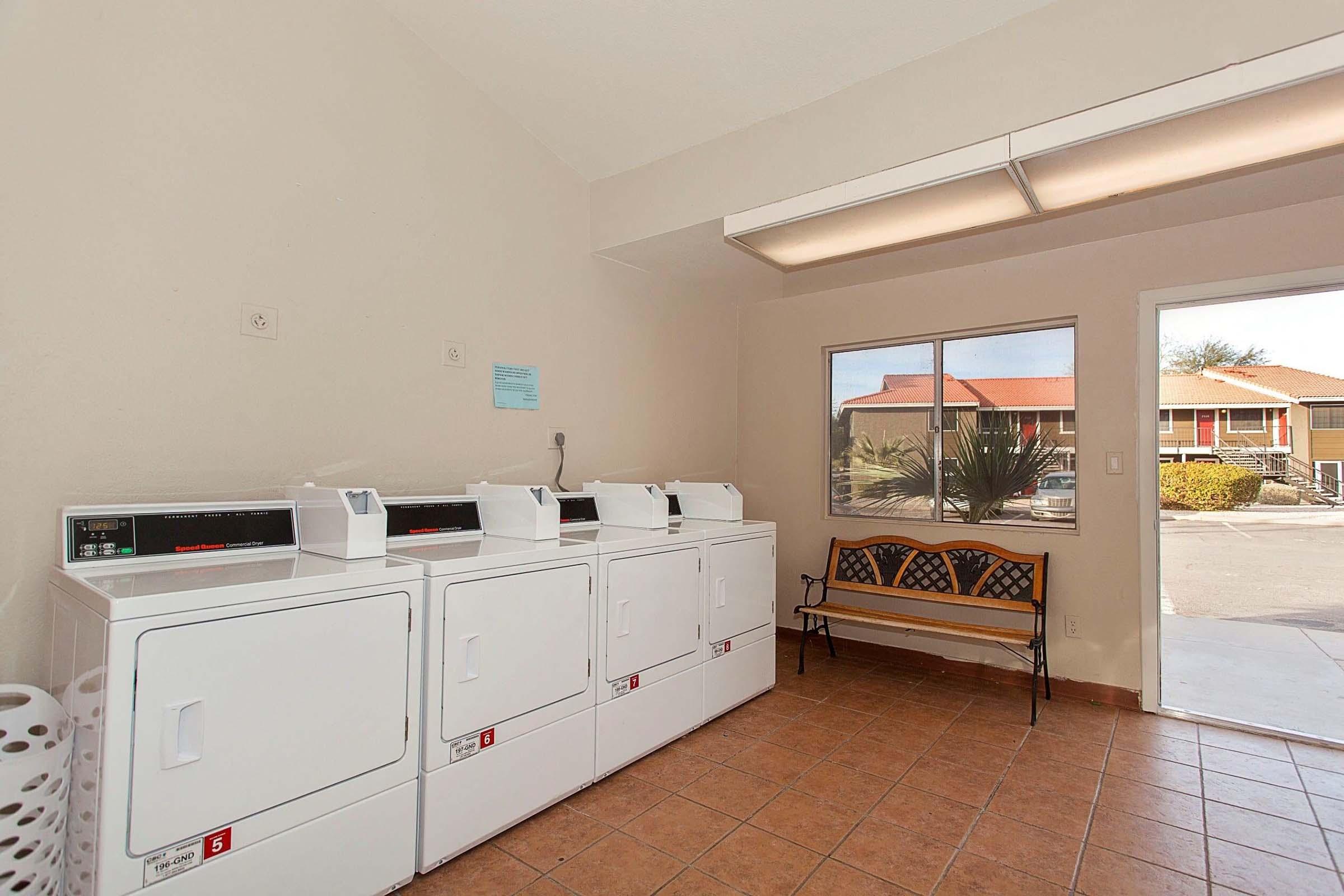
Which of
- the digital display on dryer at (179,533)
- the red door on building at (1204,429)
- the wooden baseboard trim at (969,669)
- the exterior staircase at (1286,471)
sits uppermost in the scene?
the red door on building at (1204,429)

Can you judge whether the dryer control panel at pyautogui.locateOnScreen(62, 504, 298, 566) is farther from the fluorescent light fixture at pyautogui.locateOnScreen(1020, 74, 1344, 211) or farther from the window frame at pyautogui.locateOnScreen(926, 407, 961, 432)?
the window frame at pyautogui.locateOnScreen(926, 407, 961, 432)

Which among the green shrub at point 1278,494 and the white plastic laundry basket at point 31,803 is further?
the green shrub at point 1278,494

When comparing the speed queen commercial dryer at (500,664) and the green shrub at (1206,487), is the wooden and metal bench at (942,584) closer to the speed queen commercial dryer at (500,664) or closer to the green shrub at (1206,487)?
the green shrub at (1206,487)

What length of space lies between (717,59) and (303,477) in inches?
93.6

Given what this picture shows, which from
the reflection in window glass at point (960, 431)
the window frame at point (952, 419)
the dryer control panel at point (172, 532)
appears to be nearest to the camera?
the dryer control panel at point (172, 532)

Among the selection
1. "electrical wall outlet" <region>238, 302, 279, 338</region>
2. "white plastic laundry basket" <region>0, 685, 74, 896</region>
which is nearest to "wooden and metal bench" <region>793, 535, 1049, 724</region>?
"electrical wall outlet" <region>238, 302, 279, 338</region>

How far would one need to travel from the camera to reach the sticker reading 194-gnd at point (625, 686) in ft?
8.68

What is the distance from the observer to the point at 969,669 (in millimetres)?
3873

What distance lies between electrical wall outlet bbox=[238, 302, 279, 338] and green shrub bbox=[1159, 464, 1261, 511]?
13.3 ft

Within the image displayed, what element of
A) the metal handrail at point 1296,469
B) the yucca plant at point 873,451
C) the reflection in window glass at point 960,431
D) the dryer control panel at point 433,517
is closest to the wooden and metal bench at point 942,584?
the reflection in window glass at point 960,431

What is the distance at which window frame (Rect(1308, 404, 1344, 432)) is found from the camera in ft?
10.1

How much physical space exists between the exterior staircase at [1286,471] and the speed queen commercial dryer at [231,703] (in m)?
3.79

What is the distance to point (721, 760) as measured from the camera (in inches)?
110

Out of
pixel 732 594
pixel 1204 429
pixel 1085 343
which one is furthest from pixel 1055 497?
pixel 732 594
